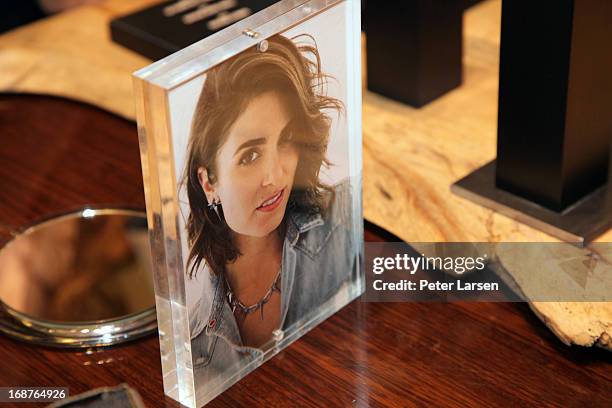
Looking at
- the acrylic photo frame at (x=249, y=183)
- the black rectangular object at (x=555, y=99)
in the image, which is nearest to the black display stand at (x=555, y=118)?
the black rectangular object at (x=555, y=99)

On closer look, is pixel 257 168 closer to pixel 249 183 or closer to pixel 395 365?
pixel 249 183

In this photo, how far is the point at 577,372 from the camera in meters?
0.61

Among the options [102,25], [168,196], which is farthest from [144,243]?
[102,25]

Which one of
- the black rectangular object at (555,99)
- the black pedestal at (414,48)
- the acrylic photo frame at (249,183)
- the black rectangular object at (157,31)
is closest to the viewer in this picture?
the acrylic photo frame at (249,183)

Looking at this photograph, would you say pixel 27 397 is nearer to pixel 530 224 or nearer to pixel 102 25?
pixel 530 224

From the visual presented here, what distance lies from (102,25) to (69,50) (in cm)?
6

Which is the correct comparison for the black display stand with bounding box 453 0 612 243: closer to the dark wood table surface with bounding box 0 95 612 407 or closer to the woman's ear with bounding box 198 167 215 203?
the dark wood table surface with bounding box 0 95 612 407

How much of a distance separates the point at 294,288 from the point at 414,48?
0.27 metres

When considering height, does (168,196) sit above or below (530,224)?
above

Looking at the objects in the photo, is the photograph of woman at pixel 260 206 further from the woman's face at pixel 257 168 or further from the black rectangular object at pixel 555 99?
the black rectangular object at pixel 555 99

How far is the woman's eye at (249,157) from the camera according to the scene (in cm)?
56

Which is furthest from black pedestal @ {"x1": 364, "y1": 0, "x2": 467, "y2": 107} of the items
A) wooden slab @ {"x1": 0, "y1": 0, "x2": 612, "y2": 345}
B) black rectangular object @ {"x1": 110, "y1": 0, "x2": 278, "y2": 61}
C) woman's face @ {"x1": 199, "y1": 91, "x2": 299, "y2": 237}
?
woman's face @ {"x1": 199, "y1": 91, "x2": 299, "y2": 237}

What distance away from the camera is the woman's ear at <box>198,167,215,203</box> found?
0.54 meters

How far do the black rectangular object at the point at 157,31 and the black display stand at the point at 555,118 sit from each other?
32 cm
